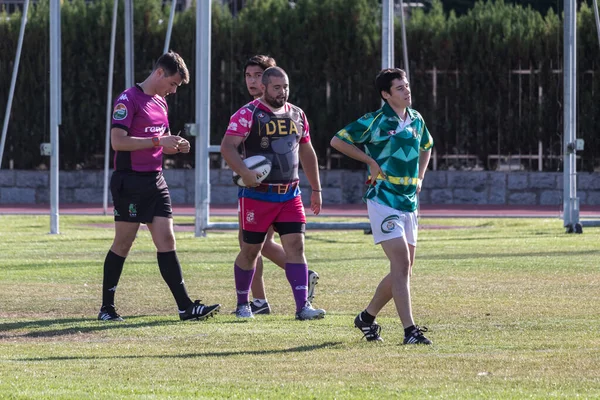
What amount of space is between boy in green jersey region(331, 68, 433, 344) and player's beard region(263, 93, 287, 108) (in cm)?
114

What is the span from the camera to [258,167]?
9617 mm

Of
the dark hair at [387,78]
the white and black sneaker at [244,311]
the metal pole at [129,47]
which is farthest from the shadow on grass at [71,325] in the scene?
the metal pole at [129,47]

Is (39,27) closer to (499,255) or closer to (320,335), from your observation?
A: (499,255)

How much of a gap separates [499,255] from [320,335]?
747cm

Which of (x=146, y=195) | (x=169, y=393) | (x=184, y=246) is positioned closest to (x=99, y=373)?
(x=169, y=393)

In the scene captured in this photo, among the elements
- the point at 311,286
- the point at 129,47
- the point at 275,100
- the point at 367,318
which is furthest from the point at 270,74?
the point at 129,47

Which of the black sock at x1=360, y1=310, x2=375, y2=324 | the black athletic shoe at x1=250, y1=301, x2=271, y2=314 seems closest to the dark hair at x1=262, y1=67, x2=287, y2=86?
the black athletic shoe at x1=250, y1=301, x2=271, y2=314

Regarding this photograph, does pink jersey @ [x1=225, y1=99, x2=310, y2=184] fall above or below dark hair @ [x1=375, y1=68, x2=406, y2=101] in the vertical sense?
below

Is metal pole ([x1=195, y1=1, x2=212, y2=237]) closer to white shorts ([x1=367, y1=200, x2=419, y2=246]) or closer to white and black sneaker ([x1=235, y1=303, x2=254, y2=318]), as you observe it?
white and black sneaker ([x1=235, y1=303, x2=254, y2=318])

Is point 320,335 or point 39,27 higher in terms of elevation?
point 39,27

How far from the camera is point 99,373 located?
7.46 metres

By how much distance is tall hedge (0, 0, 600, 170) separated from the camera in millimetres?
30031

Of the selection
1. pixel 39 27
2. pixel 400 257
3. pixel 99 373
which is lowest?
pixel 99 373

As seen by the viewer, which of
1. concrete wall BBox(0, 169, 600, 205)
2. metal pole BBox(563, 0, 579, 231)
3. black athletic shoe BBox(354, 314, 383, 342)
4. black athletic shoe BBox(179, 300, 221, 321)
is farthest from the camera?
concrete wall BBox(0, 169, 600, 205)
